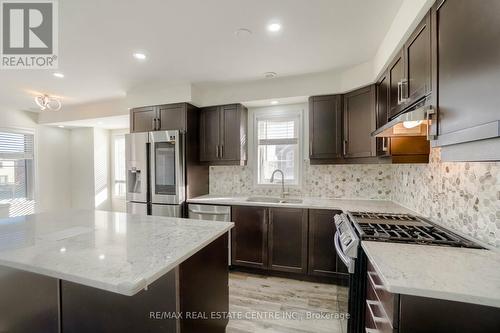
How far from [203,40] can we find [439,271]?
2.31 meters

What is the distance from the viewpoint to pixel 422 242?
50.6 inches

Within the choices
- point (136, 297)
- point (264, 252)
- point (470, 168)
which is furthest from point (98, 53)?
point (470, 168)

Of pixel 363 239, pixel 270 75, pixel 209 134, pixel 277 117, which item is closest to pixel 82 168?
pixel 209 134

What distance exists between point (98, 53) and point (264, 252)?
2850mm

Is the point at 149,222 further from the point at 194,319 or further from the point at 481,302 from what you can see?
the point at 481,302

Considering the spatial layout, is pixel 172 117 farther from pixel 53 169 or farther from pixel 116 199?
pixel 53 169

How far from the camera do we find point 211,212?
2.92m

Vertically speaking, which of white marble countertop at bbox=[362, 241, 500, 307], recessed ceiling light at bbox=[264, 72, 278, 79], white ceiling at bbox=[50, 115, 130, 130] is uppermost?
recessed ceiling light at bbox=[264, 72, 278, 79]

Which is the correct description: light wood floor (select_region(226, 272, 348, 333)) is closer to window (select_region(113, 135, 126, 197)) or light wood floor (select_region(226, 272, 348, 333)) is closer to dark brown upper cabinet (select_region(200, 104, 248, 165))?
dark brown upper cabinet (select_region(200, 104, 248, 165))

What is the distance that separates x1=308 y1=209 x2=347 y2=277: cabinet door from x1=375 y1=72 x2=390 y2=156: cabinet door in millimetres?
829

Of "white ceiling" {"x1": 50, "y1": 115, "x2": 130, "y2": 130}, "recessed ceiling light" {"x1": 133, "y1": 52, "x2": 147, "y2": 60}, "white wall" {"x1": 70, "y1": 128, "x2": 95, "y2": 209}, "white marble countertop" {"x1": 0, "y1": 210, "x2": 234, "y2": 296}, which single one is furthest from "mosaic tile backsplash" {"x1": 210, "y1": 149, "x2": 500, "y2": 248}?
"white wall" {"x1": 70, "y1": 128, "x2": 95, "y2": 209}

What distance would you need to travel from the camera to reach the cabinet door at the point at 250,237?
2.74 metres

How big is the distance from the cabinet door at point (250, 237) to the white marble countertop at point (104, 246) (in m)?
1.12

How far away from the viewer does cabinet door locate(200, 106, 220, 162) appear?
128 inches
